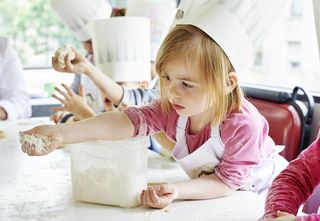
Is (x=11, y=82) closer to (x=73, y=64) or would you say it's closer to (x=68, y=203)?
(x=73, y=64)

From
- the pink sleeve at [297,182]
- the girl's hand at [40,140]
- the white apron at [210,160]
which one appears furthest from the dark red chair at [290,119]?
the girl's hand at [40,140]

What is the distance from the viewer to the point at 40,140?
792mm

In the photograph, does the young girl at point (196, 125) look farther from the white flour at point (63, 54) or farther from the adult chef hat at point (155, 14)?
the adult chef hat at point (155, 14)

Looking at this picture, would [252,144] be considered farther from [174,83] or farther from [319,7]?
[319,7]

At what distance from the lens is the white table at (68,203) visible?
76 cm

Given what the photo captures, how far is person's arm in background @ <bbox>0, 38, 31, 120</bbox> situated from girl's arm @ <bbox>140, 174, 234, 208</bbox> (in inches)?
46.7

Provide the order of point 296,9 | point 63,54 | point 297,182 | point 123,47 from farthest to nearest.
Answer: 1. point 296,9
2. point 123,47
3. point 63,54
4. point 297,182

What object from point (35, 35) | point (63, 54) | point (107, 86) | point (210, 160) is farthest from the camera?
point (35, 35)

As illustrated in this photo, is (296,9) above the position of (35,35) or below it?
above

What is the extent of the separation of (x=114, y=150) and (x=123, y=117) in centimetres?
14

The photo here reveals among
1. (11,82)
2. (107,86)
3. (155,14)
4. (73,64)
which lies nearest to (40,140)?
(73,64)

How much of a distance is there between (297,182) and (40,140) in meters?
0.46

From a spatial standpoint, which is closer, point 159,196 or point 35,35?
point 159,196

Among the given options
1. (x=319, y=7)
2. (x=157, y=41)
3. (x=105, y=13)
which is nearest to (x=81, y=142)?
(x=319, y=7)
